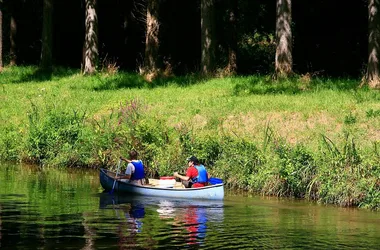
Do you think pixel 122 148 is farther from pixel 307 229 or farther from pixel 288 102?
pixel 307 229

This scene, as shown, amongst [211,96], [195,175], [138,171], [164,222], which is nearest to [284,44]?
[211,96]

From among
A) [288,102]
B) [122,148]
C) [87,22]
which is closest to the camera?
[122,148]

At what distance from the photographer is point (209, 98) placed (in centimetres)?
3634

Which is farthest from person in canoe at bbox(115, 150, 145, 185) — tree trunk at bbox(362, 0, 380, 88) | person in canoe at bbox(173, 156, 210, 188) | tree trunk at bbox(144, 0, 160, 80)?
tree trunk at bbox(144, 0, 160, 80)

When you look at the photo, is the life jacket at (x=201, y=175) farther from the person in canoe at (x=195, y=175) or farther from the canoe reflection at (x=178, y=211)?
the canoe reflection at (x=178, y=211)

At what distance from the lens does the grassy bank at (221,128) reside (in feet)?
85.1

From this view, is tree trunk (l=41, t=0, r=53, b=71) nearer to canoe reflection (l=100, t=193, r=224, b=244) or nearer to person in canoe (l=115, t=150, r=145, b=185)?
person in canoe (l=115, t=150, r=145, b=185)

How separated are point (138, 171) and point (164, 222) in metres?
5.49

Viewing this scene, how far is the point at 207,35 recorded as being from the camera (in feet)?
131

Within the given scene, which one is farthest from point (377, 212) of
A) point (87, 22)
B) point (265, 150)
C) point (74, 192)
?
point (87, 22)

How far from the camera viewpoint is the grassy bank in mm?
25938

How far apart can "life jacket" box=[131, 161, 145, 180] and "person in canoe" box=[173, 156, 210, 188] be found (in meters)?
1.20

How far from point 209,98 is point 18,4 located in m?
19.0

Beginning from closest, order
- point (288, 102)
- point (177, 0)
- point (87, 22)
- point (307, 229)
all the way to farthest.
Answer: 1. point (307, 229)
2. point (288, 102)
3. point (87, 22)
4. point (177, 0)
